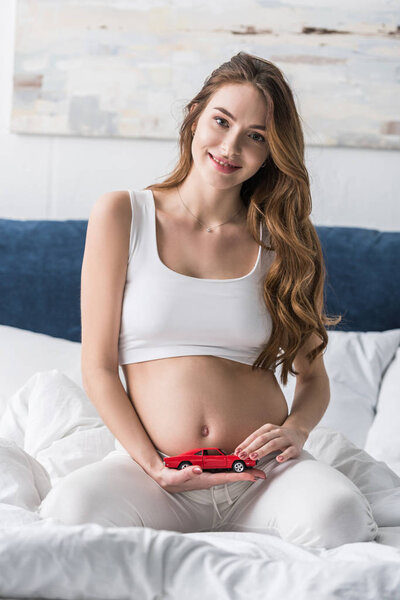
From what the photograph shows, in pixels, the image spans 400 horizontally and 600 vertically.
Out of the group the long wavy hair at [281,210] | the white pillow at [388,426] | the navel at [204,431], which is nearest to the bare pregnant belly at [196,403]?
the navel at [204,431]

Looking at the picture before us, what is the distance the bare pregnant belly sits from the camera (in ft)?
4.63

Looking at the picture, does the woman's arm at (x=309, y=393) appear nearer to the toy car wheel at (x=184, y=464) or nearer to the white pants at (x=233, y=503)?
the white pants at (x=233, y=503)

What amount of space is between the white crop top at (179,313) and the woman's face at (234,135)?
7.3 inches

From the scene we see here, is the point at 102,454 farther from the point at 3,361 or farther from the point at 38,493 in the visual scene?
the point at 3,361

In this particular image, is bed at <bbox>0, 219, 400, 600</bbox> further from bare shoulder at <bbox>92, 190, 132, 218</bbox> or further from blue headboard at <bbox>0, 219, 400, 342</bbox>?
bare shoulder at <bbox>92, 190, 132, 218</bbox>

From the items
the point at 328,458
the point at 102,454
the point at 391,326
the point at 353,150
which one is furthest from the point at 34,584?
the point at 353,150

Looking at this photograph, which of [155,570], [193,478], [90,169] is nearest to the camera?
[155,570]

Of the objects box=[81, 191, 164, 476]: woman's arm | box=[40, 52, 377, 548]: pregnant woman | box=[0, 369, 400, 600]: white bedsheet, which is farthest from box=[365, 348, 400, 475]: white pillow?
box=[0, 369, 400, 600]: white bedsheet

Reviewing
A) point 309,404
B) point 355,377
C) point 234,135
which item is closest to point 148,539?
point 309,404

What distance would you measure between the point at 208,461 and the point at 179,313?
1.02 ft

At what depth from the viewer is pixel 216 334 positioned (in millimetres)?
1498

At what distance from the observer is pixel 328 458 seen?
5.61ft

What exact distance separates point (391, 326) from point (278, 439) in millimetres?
1306

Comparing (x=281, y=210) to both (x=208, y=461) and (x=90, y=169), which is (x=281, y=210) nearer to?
(x=208, y=461)
